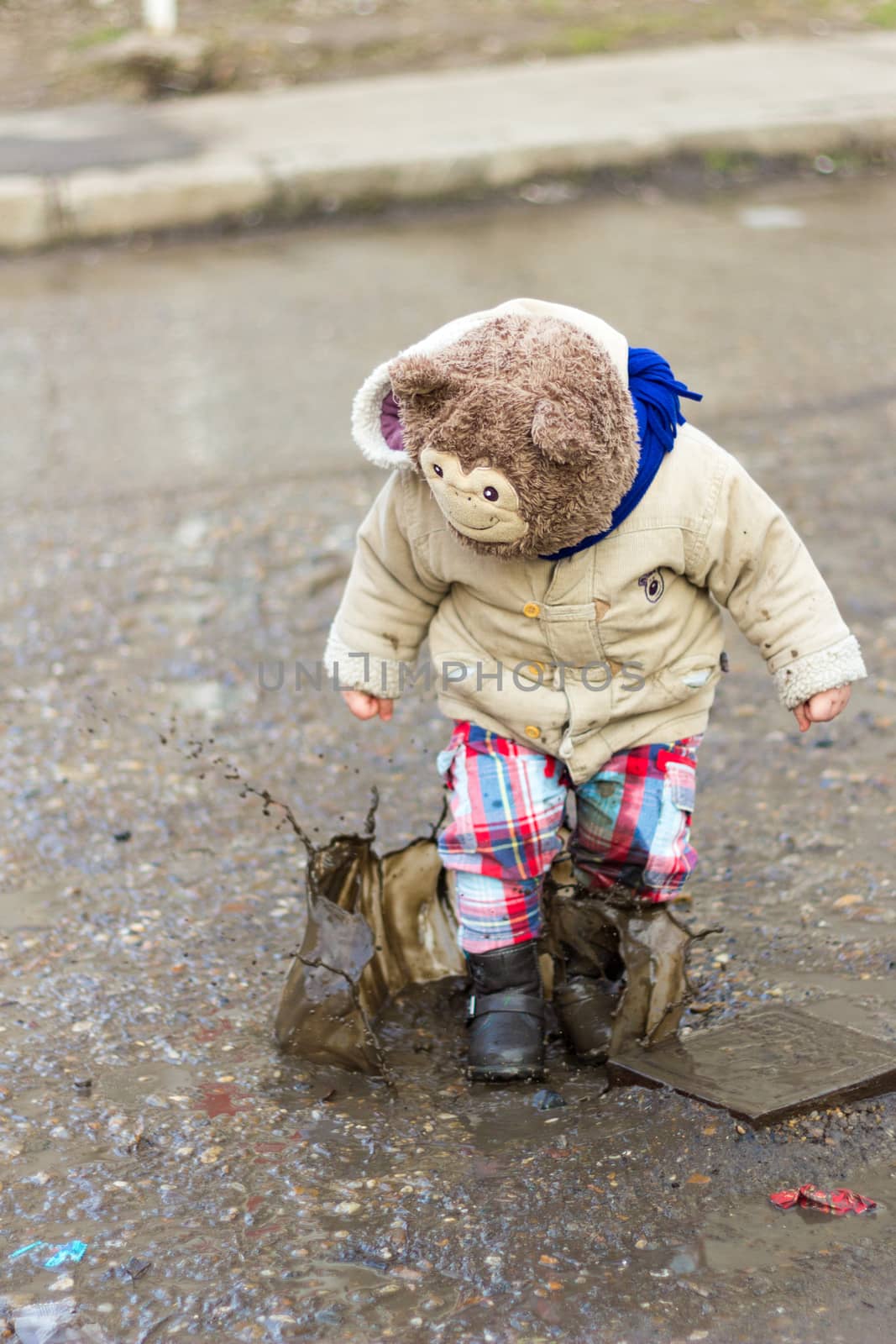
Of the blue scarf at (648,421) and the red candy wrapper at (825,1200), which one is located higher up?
the blue scarf at (648,421)

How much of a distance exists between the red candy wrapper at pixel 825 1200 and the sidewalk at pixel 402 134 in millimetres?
5969

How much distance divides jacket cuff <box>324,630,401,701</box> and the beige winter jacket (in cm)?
2

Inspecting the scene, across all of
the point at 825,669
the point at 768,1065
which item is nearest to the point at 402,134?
the point at 825,669

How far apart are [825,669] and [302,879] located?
1.13m

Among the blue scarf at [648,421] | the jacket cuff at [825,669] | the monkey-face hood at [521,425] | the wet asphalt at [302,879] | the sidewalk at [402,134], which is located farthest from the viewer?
the sidewalk at [402,134]

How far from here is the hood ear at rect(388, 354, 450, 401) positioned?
2.07m

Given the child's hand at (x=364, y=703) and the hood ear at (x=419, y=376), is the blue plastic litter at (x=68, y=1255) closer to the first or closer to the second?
the child's hand at (x=364, y=703)

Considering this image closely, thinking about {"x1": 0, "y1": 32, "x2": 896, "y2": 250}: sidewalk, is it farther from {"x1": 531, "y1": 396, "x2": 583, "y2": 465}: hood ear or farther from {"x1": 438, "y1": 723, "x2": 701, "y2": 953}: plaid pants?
{"x1": 531, "y1": 396, "x2": 583, "y2": 465}: hood ear

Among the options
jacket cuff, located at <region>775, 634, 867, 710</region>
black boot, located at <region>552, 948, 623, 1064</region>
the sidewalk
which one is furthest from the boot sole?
the sidewalk

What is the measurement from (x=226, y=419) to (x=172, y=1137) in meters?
3.35

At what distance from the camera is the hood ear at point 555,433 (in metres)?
1.99

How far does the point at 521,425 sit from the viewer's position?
2.04m

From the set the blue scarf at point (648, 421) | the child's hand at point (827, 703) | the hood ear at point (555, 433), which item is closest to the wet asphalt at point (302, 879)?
the child's hand at point (827, 703)

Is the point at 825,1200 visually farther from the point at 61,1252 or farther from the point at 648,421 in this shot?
the point at 648,421
